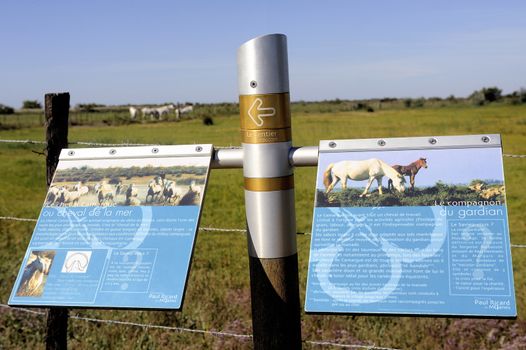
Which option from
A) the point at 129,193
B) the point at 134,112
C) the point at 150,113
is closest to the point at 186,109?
the point at 150,113

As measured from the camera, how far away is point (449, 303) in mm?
2145

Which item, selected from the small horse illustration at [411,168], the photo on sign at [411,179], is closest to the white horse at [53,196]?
the photo on sign at [411,179]

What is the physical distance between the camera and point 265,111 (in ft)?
8.55

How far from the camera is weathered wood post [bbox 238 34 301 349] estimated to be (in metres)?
2.61

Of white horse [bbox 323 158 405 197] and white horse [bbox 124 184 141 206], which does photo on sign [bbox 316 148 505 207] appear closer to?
white horse [bbox 323 158 405 197]

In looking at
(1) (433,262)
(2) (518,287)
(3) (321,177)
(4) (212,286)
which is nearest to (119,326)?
(4) (212,286)

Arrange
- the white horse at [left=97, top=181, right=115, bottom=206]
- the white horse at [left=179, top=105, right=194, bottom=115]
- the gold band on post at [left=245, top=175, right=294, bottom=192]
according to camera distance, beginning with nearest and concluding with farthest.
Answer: the gold band on post at [left=245, top=175, right=294, bottom=192] < the white horse at [left=97, top=181, right=115, bottom=206] < the white horse at [left=179, top=105, right=194, bottom=115]

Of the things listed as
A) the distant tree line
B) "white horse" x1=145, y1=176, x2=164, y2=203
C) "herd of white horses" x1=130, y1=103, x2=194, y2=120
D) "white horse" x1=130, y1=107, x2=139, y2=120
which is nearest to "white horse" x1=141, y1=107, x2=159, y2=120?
"herd of white horses" x1=130, y1=103, x2=194, y2=120

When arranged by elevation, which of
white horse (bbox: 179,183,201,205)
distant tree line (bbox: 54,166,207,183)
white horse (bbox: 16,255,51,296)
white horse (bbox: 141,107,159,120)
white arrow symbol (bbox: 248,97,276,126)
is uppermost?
white horse (bbox: 141,107,159,120)

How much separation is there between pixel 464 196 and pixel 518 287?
4.65 metres

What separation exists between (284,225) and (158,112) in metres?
50.2

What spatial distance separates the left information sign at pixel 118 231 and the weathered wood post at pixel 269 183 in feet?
0.81

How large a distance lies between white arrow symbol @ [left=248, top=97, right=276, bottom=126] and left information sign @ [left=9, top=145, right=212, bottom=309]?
0.99 feet

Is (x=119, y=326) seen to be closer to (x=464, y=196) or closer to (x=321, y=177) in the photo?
(x=321, y=177)
